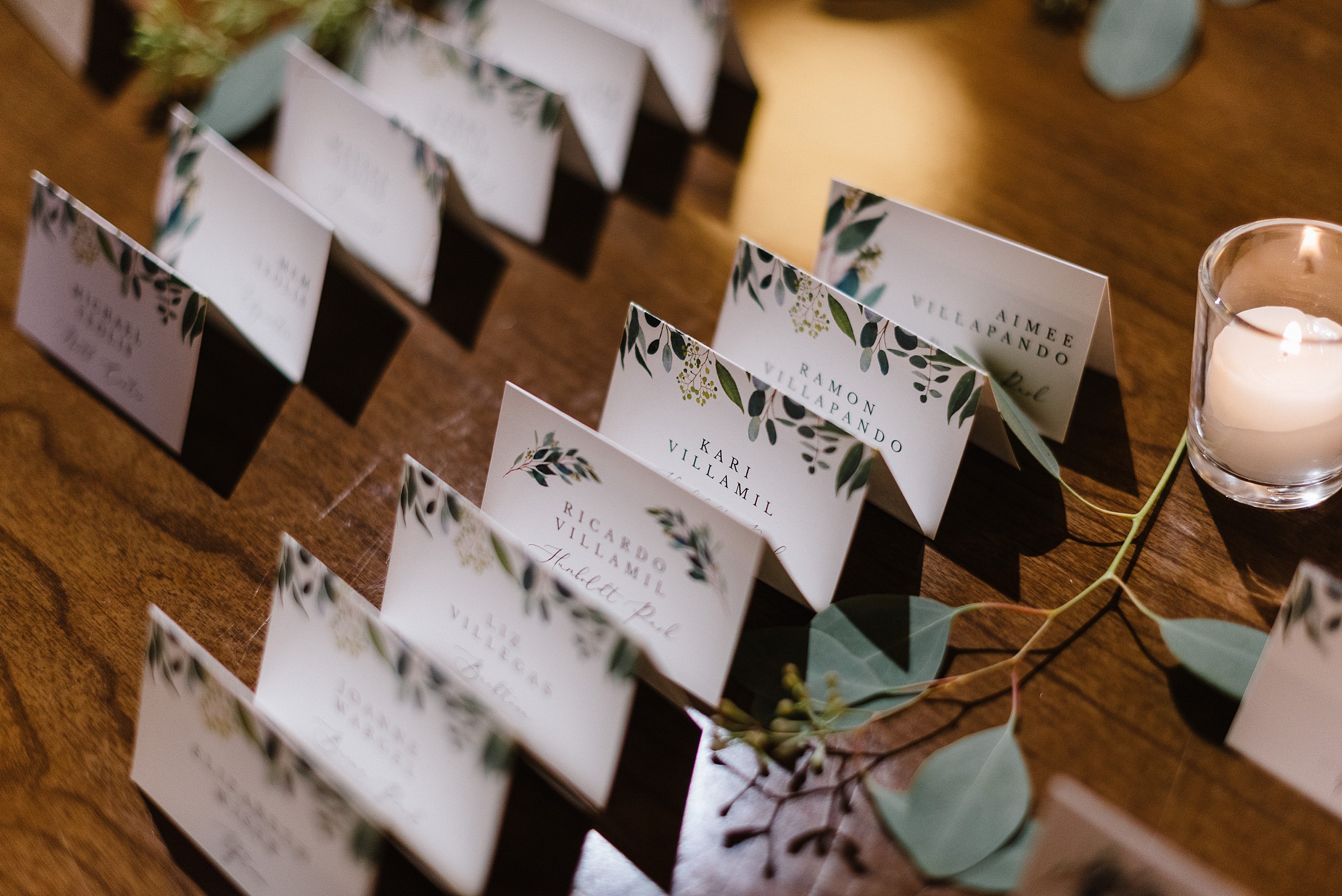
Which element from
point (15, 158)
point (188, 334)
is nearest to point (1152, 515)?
point (188, 334)

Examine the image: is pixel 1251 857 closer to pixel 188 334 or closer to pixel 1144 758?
pixel 1144 758

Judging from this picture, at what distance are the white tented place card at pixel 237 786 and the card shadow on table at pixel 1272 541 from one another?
0.42 m

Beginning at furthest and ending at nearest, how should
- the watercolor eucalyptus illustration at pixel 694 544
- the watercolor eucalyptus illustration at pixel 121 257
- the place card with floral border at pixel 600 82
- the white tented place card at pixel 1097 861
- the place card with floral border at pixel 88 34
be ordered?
the place card with floral border at pixel 88 34 < the place card with floral border at pixel 600 82 < the watercolor eucalyptus illustration at pixel 121 257 < the watercolor eucalyptus illustration at pixel 694 544 < the white tented place card at pixel 1097 861

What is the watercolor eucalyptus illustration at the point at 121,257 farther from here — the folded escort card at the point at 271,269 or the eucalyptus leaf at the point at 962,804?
the eucalyptus leaf at the point at 962,804

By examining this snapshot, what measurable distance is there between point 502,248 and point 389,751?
0.37 metres

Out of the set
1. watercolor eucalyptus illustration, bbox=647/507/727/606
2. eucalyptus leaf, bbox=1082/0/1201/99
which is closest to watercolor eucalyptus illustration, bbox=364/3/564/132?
watercolor eucalyptus illustration, bbox=647/507/727/606

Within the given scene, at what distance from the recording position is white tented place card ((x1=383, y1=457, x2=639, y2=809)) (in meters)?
0.40

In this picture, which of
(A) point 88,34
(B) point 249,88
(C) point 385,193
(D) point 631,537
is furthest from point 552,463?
(A) point 88,34

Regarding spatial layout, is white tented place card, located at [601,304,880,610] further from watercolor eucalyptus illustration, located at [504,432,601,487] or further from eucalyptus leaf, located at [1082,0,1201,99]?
eucalyptus leaf, located at [1082,0,1201,99]

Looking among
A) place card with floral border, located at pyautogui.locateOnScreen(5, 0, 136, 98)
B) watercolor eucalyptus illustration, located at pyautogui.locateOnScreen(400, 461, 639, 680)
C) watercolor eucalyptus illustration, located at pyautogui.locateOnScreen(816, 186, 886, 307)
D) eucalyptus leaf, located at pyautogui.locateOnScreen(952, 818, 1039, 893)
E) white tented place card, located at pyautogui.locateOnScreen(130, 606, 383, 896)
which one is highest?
watercolor eucalyptus illustration, located at pyautogui.locateOnScreen(816, 186, 886, 307)

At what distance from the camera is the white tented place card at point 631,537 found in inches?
16.8

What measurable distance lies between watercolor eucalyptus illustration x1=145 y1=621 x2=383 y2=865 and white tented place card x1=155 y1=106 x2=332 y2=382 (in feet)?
0.75

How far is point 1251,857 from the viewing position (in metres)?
0.40

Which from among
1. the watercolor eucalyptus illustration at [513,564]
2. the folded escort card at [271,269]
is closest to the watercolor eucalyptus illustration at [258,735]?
the watercolor eucalyptus illustration at [513,564]
